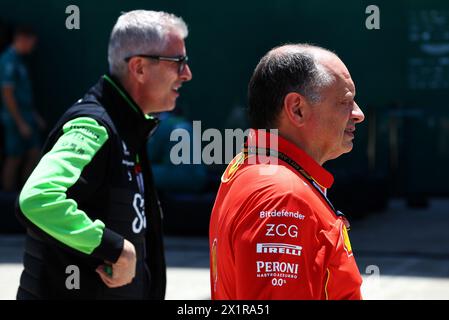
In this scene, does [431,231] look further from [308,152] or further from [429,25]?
[308,152]

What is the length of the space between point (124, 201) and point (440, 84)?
920 cm

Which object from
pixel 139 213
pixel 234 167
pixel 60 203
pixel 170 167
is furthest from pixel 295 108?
pixel 170 167

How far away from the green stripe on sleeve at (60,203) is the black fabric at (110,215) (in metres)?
0.03

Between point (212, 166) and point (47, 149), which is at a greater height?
point (47, 149)

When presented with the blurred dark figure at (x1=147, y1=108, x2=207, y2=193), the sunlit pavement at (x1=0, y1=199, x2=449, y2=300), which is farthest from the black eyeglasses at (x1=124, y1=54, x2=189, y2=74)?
the blurred dark figure at (x1=147, y1=108, x2=207, y2=193)

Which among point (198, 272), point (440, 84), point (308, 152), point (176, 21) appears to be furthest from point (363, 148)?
point (308, 152)

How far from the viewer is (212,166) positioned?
1186 cm

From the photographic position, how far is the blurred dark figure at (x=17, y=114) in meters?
10.9

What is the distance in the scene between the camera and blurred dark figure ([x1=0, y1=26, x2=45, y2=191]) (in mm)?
10883

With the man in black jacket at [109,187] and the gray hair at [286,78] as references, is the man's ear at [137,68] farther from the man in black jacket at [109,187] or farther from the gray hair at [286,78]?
the gray hair at [286,78]

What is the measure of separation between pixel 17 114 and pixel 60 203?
26.6 feet

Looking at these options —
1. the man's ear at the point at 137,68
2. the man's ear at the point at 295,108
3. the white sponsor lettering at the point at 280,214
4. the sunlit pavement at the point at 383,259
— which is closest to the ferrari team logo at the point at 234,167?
the man's ear at the point at 295,108

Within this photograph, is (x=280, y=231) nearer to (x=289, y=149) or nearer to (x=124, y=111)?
(x=289, y=149)

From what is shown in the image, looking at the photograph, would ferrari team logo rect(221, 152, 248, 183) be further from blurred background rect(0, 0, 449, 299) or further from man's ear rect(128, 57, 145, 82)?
blurred background rect(0, 0, 449, 299)
